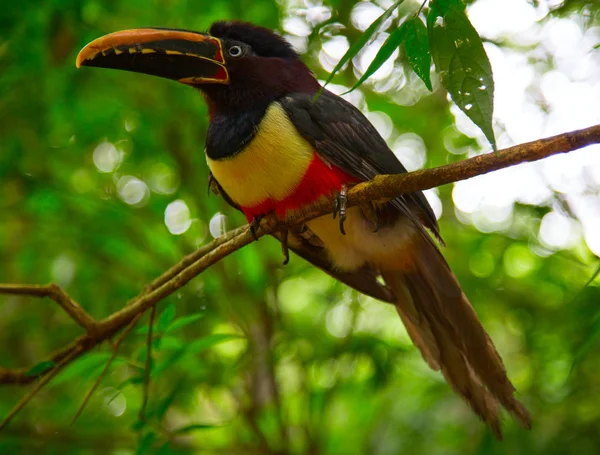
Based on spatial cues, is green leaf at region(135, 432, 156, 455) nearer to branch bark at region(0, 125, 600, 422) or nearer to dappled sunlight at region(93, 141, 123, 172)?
branch bark at region(0, 125, 600, 422)

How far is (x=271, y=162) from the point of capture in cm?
312

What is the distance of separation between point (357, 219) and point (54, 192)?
2062 millimetres

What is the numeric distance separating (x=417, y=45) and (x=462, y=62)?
0.68ft

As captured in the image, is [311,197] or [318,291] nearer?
[311,197]

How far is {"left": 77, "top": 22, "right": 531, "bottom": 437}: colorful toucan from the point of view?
10.3ft

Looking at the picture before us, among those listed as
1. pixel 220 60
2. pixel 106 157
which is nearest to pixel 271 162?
pixel 220 60

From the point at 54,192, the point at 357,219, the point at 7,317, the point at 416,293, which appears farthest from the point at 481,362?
the point at 7,317

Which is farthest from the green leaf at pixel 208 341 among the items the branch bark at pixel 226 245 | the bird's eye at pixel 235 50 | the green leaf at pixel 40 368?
the bird's eye at pixel 235 50

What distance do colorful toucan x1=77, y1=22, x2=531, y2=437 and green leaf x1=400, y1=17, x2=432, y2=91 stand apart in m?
0.88

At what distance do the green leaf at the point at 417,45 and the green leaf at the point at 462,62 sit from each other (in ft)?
0.23

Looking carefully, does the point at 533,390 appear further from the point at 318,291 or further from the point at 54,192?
the point at 54,192

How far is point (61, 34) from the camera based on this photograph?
4.23 metres

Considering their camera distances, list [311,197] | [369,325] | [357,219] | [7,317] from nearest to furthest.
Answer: [311,197] < [357,219] < [369,325] < [7,317]

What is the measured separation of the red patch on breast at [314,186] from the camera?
3.12 m
